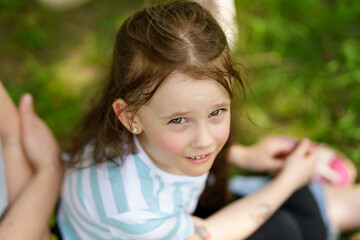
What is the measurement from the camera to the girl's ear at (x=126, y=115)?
3.23ft

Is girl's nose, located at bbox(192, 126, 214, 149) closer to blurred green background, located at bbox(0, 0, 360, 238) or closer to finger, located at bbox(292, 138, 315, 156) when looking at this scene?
finger, located at bbox(292, 138, 315, 156)

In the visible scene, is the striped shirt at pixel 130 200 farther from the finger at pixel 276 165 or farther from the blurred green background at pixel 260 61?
the blurred green background at pixel 260 61

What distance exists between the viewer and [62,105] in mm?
1971

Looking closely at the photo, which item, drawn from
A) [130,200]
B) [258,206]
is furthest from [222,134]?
[258,206]

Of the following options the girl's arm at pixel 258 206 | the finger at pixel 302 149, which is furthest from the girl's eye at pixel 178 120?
the finger at pixel 302 149

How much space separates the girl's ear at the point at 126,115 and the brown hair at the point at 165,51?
16 mm

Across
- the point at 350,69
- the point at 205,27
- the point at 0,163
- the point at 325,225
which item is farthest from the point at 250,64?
the point at 0,163

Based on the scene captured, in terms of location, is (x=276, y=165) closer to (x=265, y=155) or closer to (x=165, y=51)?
(x=265, y=155)

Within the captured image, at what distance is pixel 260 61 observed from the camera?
2.03 meters

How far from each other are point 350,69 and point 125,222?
4.64 ft

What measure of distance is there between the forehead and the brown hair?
0.5 inches

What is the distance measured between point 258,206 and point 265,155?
0.37 metres

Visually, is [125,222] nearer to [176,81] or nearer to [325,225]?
[176,81]

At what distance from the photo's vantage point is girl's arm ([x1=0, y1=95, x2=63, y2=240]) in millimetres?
1081
